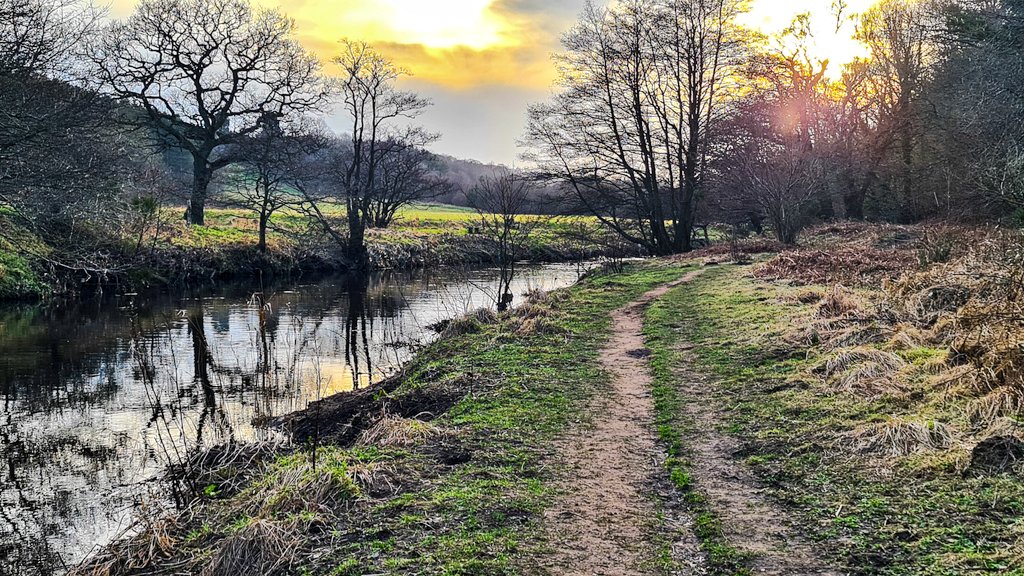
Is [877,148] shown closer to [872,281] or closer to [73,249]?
[872,281]

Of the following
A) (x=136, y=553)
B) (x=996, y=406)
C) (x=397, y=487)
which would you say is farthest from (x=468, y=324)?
(x=996, y=406)

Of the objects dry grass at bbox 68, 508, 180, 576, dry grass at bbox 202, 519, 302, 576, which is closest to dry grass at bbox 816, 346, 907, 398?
dry grass at bbox 202, 519, 302, 576

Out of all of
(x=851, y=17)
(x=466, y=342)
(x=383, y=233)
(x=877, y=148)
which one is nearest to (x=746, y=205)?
(x=877, y=148)

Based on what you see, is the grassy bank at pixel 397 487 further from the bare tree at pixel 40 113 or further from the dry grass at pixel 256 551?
the bare tree at pixel 40 113

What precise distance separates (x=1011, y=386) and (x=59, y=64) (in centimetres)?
1842

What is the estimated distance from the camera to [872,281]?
1251 cm

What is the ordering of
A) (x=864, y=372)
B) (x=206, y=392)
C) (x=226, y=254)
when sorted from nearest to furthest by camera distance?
(x=864, y=372)
(x=206, y=392)
(x=226, y=254)

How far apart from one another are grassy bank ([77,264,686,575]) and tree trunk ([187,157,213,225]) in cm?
2675

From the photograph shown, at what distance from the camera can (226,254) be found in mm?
29656

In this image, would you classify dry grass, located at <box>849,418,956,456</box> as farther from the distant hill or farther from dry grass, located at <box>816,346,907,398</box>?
the distant hill

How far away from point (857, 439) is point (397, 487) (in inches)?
149

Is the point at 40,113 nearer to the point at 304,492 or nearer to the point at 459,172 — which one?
the point at 304,492

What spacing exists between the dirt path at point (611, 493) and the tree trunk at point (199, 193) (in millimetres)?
29473

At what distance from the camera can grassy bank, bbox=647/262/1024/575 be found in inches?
165
